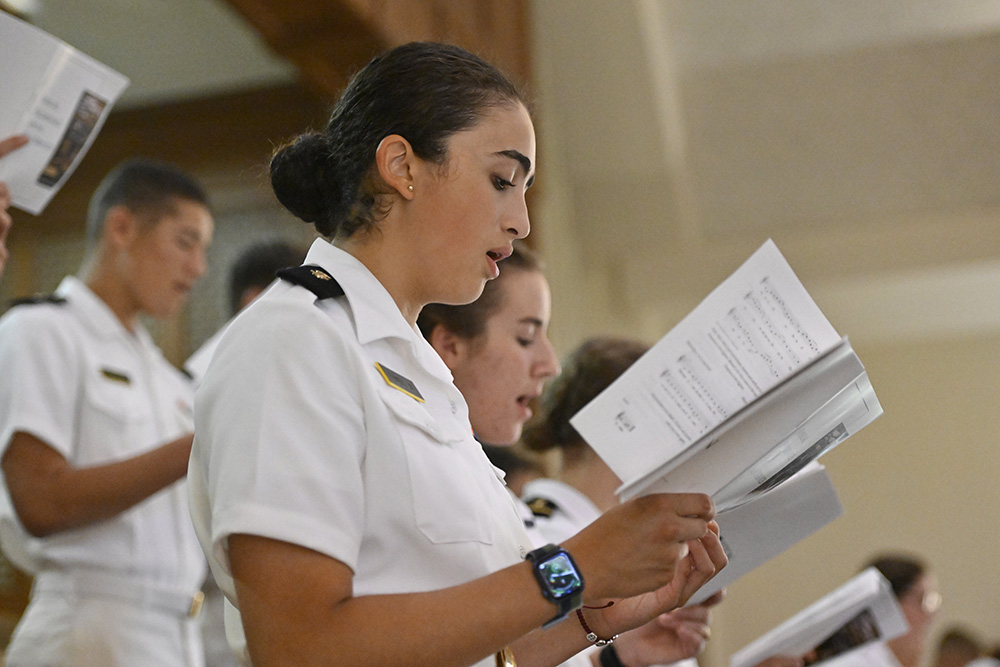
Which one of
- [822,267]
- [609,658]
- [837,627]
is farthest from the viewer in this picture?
[822,267]

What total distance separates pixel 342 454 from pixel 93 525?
146cm

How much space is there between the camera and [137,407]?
8.40 ft

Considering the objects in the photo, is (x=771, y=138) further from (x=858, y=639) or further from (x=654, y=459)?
(x=654, y=459)

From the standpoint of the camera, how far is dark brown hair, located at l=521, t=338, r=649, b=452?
2.23 meters

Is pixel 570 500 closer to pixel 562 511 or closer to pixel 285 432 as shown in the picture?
pixel 562 511

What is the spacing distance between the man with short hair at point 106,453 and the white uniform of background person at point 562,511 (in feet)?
2.41

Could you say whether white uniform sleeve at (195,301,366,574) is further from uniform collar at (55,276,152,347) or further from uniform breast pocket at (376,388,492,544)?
uniform collar at (55,276,152,347)

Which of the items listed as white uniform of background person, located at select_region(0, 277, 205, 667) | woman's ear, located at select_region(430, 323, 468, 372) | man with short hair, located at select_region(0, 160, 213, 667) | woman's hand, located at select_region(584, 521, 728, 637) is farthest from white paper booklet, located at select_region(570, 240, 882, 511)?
white uniform of background person, located at select_region(0, 277, 205, 667)

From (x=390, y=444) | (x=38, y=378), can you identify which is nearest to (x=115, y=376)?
(x=38, y=378)

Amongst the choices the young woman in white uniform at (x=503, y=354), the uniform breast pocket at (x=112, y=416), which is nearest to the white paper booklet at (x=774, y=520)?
the young woman in white uniform at (x=503, y=354)

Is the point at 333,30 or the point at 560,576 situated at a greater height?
the point at 333,30

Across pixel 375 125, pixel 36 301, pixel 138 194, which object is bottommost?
pixel 36 301

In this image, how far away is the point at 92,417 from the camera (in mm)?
2420

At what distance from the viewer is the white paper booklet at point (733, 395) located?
46.4 inches
